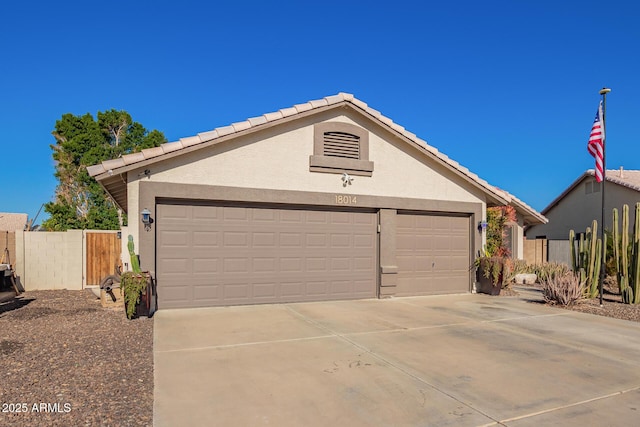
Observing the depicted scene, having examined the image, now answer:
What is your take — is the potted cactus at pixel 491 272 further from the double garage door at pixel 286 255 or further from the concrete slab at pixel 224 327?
the concrete slab at pixel 224 327

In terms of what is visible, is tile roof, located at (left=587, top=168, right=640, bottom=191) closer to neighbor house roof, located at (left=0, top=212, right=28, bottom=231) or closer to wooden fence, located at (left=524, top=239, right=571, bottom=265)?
wooden fence, located at (left=524, top=239, right=571, bottom=265)

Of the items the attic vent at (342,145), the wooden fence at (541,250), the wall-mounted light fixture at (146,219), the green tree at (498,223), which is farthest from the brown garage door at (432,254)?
the wooden fence at (541,250)

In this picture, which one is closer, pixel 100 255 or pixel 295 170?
pixel 295 170

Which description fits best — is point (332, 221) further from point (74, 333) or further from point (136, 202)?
point (74, 333)

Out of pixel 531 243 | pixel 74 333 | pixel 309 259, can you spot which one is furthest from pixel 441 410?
pixel 531 243

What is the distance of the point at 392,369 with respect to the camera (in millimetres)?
5617

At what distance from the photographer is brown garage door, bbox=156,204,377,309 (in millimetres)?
9727

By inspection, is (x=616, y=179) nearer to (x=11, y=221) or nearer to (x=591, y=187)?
(x=591, y=187)

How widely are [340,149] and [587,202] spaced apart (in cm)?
1872

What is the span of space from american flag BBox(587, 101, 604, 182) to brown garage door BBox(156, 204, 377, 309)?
6.09 m

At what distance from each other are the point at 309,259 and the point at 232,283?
6.57ft

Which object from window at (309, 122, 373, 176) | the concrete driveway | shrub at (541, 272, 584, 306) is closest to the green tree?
shrub at (541, 272, 584, 306)

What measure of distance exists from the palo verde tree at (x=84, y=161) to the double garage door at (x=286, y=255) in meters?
20.9

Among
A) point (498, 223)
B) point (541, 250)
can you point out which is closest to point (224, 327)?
point (498, 223)
